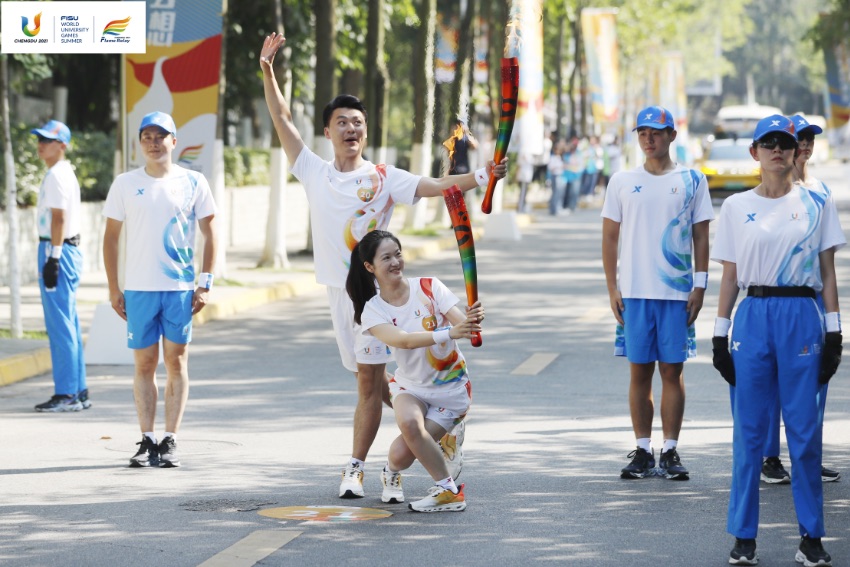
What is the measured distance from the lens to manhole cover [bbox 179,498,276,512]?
7445 mm

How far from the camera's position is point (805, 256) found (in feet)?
21.5

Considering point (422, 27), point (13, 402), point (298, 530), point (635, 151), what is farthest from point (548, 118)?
point (298, 530)

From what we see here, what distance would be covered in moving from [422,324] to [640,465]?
1.64 meters

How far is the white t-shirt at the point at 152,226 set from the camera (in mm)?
8703

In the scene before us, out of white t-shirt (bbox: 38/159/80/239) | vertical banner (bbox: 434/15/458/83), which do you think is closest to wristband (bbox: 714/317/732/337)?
white t-shirt (bbox: 38/159/80/239)

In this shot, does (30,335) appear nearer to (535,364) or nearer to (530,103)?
(535,364)

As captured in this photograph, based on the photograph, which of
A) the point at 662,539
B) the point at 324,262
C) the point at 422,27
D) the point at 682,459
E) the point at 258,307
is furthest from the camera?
the point at 422,27

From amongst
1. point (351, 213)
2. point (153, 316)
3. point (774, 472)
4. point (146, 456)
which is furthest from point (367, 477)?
point (774, 472)

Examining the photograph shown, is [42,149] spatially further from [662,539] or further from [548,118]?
[548,118]

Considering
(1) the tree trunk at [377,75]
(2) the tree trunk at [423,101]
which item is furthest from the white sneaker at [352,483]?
(2) the tree trunk at [423,101]

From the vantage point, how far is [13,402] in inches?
438

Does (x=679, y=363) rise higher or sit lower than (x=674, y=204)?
lower

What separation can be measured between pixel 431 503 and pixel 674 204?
84.6 inches

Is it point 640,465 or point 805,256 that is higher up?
point 805,256
